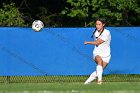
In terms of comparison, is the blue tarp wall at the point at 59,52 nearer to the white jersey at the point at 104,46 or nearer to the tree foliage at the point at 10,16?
the white jersey at the point at 104,46

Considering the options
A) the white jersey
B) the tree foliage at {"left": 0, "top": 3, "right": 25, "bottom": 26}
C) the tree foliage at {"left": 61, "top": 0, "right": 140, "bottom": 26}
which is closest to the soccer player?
the white jersey

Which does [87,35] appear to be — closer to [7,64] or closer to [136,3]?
[7,64]

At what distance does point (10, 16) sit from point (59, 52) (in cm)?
814

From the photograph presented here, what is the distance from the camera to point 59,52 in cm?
1769

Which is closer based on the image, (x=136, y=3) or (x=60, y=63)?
(x=60, y=63)

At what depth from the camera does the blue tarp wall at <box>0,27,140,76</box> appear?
17469 mm

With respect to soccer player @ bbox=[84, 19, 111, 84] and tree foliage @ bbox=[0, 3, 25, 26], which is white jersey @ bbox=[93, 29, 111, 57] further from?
tree foliage @ bbox=[0, 3, 25, 26]

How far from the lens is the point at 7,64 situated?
687 inches

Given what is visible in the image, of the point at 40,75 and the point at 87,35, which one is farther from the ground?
the point at 87,35

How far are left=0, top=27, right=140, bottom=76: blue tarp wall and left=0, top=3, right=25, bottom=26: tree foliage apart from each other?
24.1ft

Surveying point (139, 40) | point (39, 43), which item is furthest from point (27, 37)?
point (139, 40)

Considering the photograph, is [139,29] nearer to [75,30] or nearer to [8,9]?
[75,30]

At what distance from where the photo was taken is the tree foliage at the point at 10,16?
25.1 metres

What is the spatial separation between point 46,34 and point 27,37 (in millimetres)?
580
